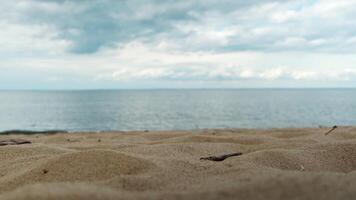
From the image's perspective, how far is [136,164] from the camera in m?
4.23

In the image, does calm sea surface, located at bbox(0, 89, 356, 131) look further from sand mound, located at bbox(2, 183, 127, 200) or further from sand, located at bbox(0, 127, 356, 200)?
sand mound, located at bbox(2, 183, 127, 200)

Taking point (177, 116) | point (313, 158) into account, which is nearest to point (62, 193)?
point (313, 158)

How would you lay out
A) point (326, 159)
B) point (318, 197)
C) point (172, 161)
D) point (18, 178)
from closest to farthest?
point (318, 197) → point (18, 178) → point (172, 161) → point (326, 159)

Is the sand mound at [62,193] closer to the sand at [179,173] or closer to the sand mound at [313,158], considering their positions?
the sand at [179,173]

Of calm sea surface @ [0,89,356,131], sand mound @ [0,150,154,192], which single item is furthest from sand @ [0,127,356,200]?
calm sea surface @ [0,89,356,131]

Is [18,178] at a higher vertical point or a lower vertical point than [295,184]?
lower

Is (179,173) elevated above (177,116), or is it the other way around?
(179,173)

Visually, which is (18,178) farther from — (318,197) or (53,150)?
(318,197)

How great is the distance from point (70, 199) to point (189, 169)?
5.84 ft

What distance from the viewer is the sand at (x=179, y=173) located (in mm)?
2629

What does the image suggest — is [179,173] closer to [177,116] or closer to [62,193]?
[62,193]

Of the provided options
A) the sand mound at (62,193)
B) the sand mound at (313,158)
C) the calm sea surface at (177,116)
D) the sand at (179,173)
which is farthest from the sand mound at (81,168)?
the calm sea surface at (177,116)

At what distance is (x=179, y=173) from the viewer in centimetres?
391

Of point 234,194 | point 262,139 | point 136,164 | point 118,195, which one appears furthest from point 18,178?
point 262,139
